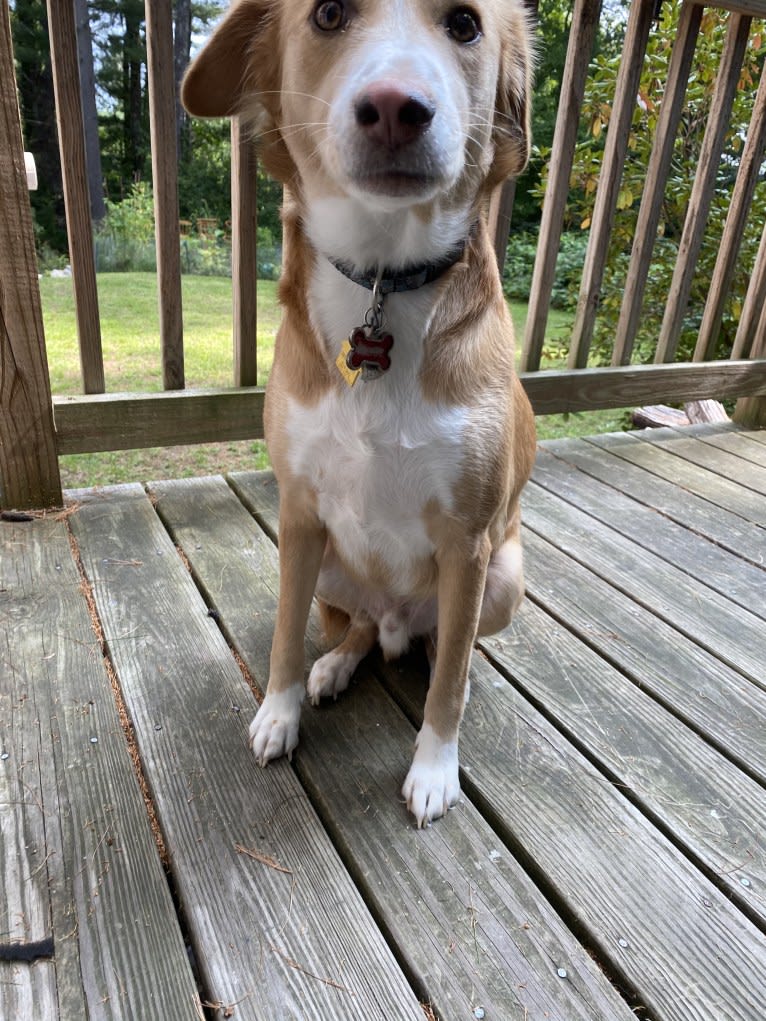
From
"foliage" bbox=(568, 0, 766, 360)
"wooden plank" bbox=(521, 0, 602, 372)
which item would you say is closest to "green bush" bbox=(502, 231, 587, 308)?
"foliage" bbox=(568, 0, 766, 360)

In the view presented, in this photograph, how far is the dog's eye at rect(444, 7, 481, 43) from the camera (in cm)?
113

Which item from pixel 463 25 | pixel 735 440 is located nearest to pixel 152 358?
pixel 735 440

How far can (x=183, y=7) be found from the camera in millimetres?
8734

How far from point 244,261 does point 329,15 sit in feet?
4.20

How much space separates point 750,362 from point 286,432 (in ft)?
8.92

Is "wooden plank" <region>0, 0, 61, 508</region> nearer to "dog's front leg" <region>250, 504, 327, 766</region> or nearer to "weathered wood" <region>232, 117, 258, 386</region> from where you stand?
"weathered wood" <region>232, 117, 258, 386</region>

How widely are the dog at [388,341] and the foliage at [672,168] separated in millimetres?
2449

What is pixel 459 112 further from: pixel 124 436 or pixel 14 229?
pixel 124 436

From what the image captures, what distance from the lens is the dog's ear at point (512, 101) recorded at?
1325 mm

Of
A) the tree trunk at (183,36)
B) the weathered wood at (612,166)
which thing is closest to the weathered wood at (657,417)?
the weathered wood at (612,166)

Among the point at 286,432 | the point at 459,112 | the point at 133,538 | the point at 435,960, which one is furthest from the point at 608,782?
the point at 133,538

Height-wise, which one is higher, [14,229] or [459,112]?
[459,112]

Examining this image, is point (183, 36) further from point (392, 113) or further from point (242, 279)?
point (392, 113)

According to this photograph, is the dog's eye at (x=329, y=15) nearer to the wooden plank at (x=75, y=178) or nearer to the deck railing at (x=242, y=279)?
the deck railing at (x=242, y=279)
